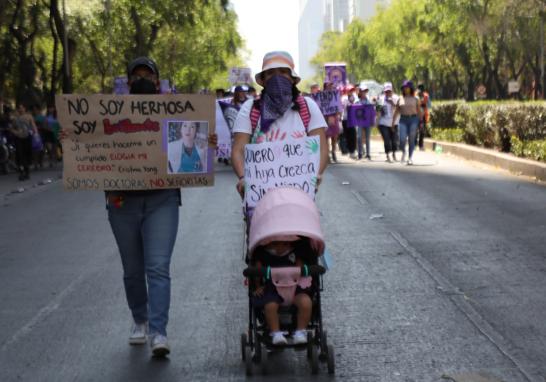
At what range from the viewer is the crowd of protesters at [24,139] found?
2670cm

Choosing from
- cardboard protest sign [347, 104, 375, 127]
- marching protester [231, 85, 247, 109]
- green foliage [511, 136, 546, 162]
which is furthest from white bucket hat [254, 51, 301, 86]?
cardboard protest sign [347, 104, 375, 127]

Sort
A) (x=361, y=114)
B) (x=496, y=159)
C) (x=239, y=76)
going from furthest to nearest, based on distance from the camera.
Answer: (x=239, y=76) → (x=361, y=114) → (x=496, y=159)

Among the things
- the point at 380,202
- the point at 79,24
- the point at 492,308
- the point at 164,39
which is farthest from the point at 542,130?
the point at 164,39

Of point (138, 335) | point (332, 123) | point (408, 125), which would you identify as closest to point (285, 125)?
point (138, 335)

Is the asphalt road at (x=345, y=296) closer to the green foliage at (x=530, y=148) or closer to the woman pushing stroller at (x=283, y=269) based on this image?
the woman pushing stroller at (x=283, y=269)

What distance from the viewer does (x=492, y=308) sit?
805 centimetres

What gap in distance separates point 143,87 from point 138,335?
1592 millimetres

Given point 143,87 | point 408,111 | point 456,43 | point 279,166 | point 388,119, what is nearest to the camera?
point 279,166

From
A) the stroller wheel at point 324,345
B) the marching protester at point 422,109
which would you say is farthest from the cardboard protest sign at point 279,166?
the marching protester at point 422,109

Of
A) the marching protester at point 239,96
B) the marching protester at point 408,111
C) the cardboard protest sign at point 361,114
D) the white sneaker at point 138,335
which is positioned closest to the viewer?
the white sneaker at point 138,335

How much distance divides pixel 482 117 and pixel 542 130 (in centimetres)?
515

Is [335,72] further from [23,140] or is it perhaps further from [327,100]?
[23,140]

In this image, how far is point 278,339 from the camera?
6219 mm

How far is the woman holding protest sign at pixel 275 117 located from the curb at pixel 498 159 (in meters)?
12.9
